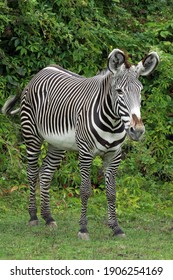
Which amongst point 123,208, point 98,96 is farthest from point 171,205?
point 98,96

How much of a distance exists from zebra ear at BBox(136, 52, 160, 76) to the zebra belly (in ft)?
4.17

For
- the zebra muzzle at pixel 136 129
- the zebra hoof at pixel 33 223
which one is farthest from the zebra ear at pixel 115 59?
the zebra hoof at pixel 33 223

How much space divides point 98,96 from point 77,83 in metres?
0.92

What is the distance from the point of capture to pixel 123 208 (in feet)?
39.3

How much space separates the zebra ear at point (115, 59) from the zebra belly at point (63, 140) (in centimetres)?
118

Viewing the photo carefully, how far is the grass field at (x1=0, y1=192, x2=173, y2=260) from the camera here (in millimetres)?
8578

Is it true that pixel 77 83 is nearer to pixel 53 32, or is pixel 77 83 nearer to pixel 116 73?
pixel 116 73

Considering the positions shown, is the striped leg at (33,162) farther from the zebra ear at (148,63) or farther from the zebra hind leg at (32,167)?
the zebra ear at (148,63)

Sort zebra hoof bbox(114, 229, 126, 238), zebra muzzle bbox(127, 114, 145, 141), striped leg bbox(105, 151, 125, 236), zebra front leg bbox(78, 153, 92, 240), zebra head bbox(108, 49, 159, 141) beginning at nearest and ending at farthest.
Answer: zebra muzzle bbox(127, 114, 145, 141) < zebra head bbox(108, 49, 159, 141) < zebra front leg bbox(78, 153, 92, 240) < zebra hoof bbox(114, 229, 126, 238) < striped leg bbox(105, 151, 125, 236)

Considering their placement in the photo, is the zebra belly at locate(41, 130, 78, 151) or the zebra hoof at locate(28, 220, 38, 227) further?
the zebra hoof at locate(28, 220, 38, 227)

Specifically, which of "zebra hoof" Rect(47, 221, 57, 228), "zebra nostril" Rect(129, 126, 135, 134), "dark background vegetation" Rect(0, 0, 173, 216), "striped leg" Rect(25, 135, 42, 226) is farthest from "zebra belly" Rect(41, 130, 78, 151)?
"dark background vegetation" Rect(0, 0, 173, 216)

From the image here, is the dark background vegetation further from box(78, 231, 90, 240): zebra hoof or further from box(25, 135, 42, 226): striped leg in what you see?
box(78, 231, 90, 240): zebra hoof

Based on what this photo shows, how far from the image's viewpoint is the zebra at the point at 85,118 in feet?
30.2
